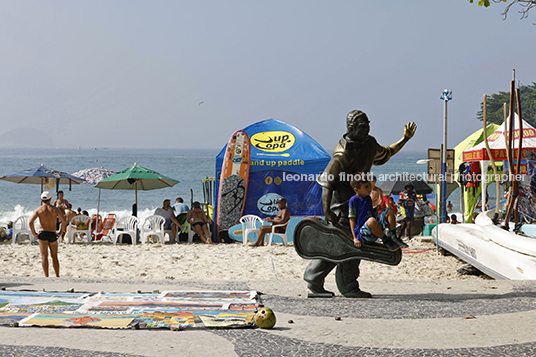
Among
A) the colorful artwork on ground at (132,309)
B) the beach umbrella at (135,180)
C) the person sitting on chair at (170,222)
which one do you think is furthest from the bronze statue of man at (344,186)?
the beach umbrella at (135,180)

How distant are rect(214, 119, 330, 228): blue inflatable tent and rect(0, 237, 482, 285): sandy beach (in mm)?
2051

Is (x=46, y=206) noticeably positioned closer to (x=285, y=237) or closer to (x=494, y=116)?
(x=285, y=237)

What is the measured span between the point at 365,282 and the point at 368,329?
245cm

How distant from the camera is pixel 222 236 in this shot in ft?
44.7

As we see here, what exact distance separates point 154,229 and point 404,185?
911 centimetres

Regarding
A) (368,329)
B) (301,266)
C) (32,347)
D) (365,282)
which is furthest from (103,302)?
(301,266)

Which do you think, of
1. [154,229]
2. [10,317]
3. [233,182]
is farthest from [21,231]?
[10,317]

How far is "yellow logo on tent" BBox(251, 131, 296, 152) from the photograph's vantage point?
14352 millimetres

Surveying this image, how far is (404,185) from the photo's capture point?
18.2 m

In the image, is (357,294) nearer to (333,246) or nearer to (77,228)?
(333,246)

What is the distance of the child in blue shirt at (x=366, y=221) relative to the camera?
5.25m

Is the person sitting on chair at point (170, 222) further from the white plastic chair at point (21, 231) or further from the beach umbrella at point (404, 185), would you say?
the beach umbrella at point (404, 185)

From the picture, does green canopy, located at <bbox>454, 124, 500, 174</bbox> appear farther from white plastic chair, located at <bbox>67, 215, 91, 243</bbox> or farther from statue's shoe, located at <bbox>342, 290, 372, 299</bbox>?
statue's shoe, located at <bbox>342, 290, 372, 299</bbox>

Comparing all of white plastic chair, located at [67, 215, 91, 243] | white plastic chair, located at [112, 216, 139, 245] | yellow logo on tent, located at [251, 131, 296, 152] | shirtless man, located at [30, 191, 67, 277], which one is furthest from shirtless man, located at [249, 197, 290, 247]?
shirtless man, located at [30, 191, 67, 277]
